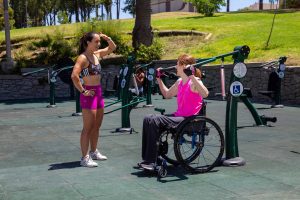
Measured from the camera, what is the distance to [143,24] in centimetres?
2111

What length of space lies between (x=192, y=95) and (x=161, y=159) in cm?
88

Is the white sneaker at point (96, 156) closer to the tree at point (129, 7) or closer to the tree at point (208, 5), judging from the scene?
the tree at point (208, 5)

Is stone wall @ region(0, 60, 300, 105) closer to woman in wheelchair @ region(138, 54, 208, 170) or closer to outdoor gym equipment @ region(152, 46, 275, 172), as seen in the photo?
outdoor gym equipment @ region(152, 46, 275, 172)

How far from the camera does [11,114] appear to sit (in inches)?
531

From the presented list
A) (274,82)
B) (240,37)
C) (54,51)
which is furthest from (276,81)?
(54,51)

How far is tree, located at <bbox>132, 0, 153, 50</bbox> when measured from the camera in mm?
21141

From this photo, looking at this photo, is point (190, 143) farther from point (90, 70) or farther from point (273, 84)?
point (273, 84)

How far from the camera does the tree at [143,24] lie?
2114cm

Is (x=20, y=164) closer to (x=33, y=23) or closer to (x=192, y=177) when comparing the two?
(x=192, y=177)

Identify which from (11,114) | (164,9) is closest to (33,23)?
(164,9)

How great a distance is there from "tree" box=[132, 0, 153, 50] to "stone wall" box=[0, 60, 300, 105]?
1.58 m

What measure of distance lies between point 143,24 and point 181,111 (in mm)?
15645

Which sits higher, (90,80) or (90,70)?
(90,70)

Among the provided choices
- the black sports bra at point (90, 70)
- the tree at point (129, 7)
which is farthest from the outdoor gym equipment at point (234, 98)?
the tree at point (129, 7)
